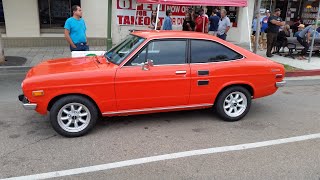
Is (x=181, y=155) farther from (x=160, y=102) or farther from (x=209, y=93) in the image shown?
(x=209, y=93)

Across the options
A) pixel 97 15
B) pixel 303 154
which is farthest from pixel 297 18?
pixel 303 154

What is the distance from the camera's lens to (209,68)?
4.73 m

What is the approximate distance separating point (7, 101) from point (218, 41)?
4303mm

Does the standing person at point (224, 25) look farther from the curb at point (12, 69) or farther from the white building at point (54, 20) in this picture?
the curb at point (12, 69)

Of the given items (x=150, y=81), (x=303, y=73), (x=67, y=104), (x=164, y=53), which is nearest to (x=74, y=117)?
(x=67, y=104)

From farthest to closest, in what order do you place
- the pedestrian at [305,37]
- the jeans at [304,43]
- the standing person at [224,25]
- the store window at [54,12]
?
1. the store window at [54,12]
2. the jeans at [304,43]
3. the pedestrian at [305,37]
4. the standing person at [224,25]

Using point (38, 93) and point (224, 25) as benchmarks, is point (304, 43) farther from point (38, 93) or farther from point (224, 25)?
point (38, 93)

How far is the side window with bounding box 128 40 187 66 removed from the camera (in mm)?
4500

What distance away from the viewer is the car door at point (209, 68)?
4.70 metres

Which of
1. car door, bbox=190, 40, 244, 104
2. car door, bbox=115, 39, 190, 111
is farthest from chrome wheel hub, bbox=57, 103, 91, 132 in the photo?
car door, bbox=190, 40, 244, 104

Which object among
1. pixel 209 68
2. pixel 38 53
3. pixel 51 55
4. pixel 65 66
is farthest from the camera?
pixel 38 53

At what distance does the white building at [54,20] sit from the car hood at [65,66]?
6.08m

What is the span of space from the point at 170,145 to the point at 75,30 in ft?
12.5

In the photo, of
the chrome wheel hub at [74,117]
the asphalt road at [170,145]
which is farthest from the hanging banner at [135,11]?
the chrome wheel hub at [74,117]
